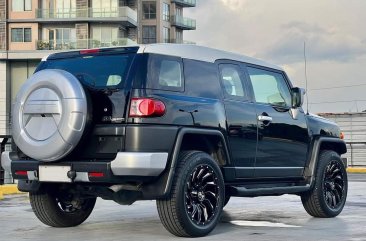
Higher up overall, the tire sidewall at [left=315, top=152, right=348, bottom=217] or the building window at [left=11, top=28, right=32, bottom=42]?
the building window at [left=11, top=28, right=32, bottom=42]

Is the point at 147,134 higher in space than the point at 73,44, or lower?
lower

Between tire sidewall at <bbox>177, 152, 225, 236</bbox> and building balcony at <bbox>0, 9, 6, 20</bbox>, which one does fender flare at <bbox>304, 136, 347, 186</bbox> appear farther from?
building balcony at <bbox>0, 9, 6, 20</bbox>

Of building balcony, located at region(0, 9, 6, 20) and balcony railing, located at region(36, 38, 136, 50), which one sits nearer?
balcony railing, located at region(36, 38, 136, 50)

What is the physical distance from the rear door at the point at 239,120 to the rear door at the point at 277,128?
142mm

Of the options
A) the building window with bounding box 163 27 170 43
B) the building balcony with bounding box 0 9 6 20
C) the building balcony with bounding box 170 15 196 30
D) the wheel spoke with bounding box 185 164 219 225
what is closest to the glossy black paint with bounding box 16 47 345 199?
the wheel spoke with bounding box 185 164 219 225

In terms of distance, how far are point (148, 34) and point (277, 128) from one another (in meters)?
79.2

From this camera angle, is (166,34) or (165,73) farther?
(166,34)

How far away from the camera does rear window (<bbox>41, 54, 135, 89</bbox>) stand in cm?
724

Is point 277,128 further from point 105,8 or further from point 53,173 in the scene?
point 105,8

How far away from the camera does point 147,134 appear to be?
272 inches

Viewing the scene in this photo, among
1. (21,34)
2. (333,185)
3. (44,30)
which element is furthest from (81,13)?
(333,185)

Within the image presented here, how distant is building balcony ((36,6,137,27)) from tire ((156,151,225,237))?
55.1 meters

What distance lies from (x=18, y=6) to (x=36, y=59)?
19.0 feet

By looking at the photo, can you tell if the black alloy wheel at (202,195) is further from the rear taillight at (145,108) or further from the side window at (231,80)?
the side window at (231,80)
